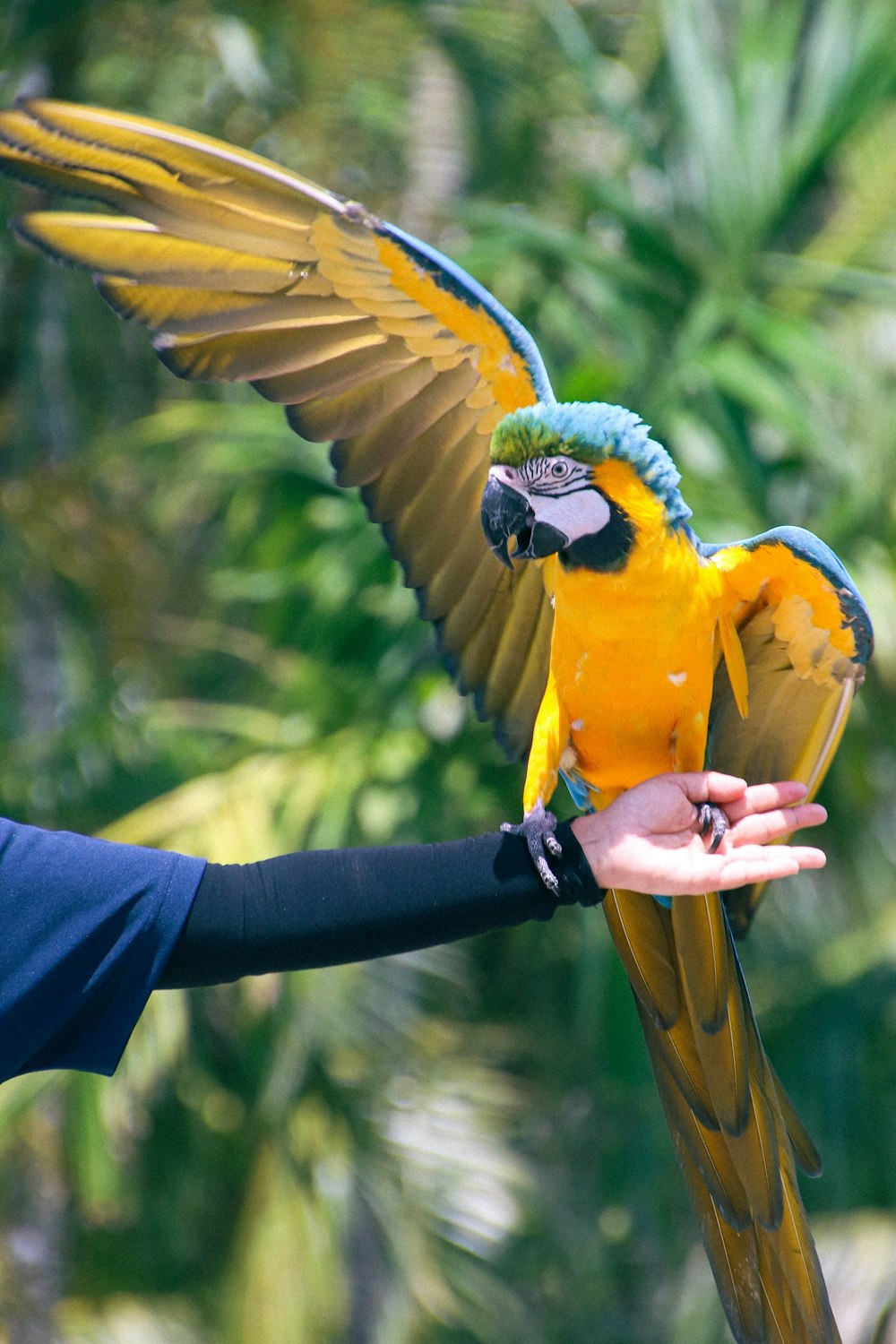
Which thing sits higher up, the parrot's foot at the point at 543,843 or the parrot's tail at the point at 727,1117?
the parrot's foot at the point at 543,843

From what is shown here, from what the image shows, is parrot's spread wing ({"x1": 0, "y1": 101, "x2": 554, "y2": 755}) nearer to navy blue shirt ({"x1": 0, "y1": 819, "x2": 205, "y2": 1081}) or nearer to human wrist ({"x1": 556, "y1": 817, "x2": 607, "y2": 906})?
human wrist ({"x1": 556, "y1": 817, "x2": 607, "y2": 906})

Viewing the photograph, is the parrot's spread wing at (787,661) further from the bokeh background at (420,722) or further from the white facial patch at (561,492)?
the bokeh background at (420,722)

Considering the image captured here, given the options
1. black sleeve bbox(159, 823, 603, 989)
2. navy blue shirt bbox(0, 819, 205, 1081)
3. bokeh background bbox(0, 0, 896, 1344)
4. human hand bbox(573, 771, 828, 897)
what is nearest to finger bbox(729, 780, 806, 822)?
human hand bbox(573, 771, 828, 897)

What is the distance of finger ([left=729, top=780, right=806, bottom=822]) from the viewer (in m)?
1.18

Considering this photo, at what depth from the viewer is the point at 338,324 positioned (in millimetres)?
1404

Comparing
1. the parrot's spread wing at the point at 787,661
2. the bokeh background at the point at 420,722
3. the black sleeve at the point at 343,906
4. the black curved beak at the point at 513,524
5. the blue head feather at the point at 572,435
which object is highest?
the blue head feather at the point at 572,435

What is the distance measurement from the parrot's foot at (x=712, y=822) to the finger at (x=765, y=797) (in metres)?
0.02

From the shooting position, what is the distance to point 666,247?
2656 millimetres

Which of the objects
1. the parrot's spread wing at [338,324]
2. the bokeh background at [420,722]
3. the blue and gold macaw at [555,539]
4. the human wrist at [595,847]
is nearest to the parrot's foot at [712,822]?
the blue and gold macaw at [555,539]

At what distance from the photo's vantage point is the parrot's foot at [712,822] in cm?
114

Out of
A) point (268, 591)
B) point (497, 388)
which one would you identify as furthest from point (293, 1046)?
point (497, 388)

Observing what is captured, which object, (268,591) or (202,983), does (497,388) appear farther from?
(268,591)

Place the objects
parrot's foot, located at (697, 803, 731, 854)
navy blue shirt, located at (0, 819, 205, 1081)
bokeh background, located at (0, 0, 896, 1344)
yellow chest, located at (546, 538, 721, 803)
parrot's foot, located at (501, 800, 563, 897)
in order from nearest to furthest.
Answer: navy blue shirt, located at (0, 819, 205, 1081)
parrot's foot, located at (501, 800, 563, 897)
parrot's foot, located at (697, 803, 731, 854)
yellow chest, located at (546, 538, 721, 803)
bokeh background, located at (0, 0, 896, 1344)

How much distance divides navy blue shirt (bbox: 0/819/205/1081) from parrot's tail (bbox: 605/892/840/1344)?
0.51m
